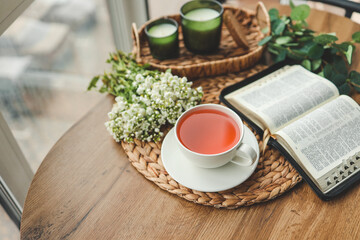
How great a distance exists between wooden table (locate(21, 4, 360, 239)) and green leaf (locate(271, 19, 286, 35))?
0.57 metres

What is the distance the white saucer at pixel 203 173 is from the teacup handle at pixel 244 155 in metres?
0.02

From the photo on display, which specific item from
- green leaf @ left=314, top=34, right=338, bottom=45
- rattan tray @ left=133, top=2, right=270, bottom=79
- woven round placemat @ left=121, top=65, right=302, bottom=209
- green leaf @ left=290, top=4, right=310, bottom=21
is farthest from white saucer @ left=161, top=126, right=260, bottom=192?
green leaf @ left=290, top=4, right=310, bottom=21

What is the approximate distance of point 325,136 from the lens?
83 cm

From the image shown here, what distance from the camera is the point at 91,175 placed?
871mm

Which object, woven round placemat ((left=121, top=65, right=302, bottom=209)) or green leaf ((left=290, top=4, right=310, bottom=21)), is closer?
woven round placemat ((left=121, top=65, right=302, bottom=209))

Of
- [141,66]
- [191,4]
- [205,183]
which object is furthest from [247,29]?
[205,183]

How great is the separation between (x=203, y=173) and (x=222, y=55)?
0.49 metres

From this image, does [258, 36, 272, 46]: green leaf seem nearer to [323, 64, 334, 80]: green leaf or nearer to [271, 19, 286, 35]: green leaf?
[271, 19, 286, 35]: green leaf

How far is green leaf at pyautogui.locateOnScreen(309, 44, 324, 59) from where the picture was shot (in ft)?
3.39

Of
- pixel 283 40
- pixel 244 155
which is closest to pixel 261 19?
pixel 283 40

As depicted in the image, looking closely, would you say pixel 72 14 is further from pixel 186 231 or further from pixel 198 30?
pixel 186 231

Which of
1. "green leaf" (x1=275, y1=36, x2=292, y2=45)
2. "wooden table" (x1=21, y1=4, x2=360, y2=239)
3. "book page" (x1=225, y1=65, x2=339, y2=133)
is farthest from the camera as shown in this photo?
"green leaf" (x1=275, y1=36, x2=292, y2=45)

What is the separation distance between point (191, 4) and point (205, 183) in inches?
25.2

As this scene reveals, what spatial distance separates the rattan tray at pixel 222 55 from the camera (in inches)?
41.6
